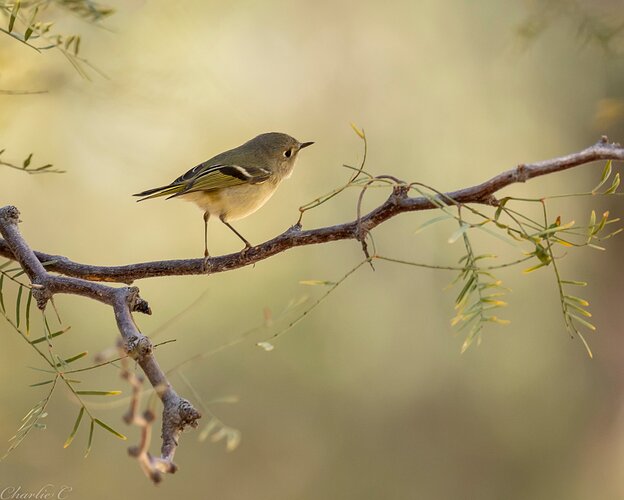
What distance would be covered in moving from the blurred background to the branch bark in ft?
3.43

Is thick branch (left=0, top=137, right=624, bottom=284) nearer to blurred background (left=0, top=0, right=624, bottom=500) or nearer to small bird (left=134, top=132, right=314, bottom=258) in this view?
small bird (left=134, top=132, right=314, bottom=258)

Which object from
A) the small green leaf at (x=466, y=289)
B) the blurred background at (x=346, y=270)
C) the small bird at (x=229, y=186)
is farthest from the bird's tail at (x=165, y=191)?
the small green leaf at (x=466, y=289)

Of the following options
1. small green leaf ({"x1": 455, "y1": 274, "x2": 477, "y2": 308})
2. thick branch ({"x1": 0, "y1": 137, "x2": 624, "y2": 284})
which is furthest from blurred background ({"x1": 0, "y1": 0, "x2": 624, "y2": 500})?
small green leaf ({"x1": 455, "y1": 274, "x2": 477, "y2": 308})

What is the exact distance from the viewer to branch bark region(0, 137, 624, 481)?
1.73ft

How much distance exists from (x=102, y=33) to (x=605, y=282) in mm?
1619

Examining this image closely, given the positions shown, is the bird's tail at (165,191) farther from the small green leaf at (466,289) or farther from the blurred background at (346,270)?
the small green leaf at (466,289)

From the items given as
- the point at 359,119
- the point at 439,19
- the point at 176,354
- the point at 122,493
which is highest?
the point at 439,19

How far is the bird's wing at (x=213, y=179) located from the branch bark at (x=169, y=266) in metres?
0.55

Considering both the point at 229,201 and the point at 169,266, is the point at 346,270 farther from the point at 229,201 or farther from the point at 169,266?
the point at 169,266

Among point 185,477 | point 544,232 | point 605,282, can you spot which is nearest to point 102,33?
point 185,477

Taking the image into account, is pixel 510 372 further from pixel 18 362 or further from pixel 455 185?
pixel 18 362

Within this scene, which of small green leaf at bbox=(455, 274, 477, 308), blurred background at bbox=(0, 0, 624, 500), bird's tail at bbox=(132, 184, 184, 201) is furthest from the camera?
blurred background at bbox=(0, 0, 624, 500)

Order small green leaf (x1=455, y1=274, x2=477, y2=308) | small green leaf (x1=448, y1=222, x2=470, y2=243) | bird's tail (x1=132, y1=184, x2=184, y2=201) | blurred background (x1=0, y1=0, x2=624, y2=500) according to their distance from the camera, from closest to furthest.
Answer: small green leaf (x1=448, y1=222, x2=470, y2=243)
small green leaf (x1=455, y1=274, x2=477, y2=308)
bird's tail (x1=132, y1=184, x2=184, y2=201)
blurred background (x1=0, y1=0, x2=624, y2=500)

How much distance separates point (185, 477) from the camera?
212cm
